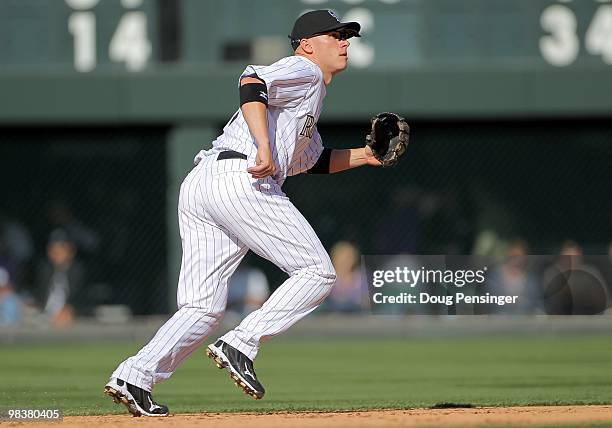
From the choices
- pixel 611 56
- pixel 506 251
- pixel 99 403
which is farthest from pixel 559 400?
pixel 611 56

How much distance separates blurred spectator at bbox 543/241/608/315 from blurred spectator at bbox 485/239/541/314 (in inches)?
7.6

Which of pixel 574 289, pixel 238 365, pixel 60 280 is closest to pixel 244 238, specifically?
pixel 238 365

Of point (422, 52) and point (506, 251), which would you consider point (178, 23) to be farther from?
point (506, 251)

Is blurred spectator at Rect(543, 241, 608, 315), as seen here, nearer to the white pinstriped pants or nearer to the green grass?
the green grass

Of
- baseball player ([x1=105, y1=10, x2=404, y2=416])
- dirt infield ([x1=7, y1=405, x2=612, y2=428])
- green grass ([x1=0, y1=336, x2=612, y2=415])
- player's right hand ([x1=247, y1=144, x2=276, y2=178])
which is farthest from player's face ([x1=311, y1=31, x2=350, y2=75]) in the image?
green grass ([x1=0, y1=336, x2=612, y2=415])

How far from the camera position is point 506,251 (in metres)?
17.5

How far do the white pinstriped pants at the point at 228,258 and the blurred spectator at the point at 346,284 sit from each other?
9956 mm

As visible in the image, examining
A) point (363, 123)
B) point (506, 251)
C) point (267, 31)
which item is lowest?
point (506, 251)

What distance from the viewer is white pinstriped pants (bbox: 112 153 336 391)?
6.23m

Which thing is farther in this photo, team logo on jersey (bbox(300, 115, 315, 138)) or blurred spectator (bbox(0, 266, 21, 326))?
blurred spectator (bbox(0, 266, 21, 326))

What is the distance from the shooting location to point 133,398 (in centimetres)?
632

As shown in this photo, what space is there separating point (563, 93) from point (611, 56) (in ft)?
2.52

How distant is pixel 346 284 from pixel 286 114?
34.2 ft

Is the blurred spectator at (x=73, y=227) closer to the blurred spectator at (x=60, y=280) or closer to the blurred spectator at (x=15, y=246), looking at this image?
the blurred spectator at (x=60, y=280)
